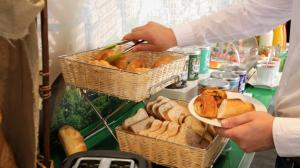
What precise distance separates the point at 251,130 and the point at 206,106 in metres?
0.13

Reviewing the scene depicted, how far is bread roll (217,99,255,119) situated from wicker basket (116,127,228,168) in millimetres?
92

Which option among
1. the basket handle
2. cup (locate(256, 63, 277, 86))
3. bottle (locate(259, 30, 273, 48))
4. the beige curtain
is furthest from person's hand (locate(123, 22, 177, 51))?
bottle (locate(259, 30, 273, 48))

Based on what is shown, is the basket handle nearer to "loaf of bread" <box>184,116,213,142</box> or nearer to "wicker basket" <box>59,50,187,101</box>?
"wicker basket" <box>59,50,187,101</box>

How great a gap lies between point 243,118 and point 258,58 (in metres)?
1.25

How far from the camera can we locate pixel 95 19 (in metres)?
1.06

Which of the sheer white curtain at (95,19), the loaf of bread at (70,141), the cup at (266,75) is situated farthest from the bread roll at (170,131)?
the cup at (266,75)

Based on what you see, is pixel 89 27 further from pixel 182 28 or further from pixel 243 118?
pixel 243 118

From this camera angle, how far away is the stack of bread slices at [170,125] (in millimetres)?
848

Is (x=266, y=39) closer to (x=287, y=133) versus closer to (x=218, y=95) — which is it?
(x=218, y=95)

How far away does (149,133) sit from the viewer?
858 mm

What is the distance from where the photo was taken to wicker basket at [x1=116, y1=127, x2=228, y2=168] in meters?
0.80

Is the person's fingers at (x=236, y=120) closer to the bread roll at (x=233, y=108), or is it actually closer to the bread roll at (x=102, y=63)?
the bread roll at (x=233, y=108)

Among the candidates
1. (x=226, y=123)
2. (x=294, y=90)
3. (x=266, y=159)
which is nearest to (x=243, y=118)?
(x=226, y=123)

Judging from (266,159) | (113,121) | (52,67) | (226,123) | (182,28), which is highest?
(182,28)
